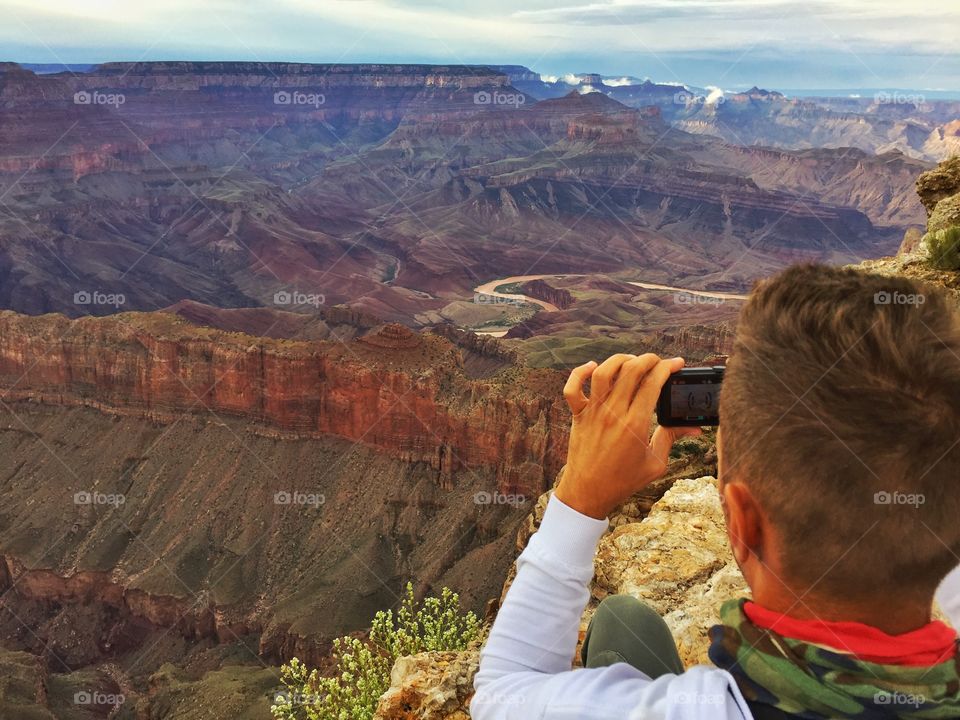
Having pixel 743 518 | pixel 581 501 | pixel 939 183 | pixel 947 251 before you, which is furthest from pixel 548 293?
pixel 743 518

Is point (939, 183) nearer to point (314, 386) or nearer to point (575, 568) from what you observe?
point (575, 568)

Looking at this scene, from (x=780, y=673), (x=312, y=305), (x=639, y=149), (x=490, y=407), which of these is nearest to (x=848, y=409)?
(x=780, y=673)

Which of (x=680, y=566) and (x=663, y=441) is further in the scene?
(x=680, y=566)

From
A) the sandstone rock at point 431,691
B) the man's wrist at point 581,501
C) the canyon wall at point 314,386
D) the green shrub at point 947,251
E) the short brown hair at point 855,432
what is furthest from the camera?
the canyon wall at point 314,386

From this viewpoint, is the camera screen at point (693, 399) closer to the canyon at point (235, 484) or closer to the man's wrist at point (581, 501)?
the man's wrist at point (581, 501)

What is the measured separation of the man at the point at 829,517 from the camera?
73.2 inches

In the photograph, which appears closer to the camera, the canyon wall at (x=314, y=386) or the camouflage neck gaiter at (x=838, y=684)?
the camouflage neck gaiter at (x=838, y=684)

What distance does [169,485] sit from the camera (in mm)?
A: 35250

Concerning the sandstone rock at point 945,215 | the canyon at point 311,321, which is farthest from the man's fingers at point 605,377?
the sandstone rock at point 945,215

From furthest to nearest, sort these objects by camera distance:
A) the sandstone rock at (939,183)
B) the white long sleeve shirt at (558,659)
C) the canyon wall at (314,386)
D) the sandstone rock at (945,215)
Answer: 1. the canyon wall at (314,386)
2. the sandstone rock at (939,183)
3. the sandstone rock at (945,215)
4. the white long sleeve shirt at (558,659)

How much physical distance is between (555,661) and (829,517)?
852mm

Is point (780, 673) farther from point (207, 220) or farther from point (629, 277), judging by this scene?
point (207, 220)

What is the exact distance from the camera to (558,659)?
2.27m

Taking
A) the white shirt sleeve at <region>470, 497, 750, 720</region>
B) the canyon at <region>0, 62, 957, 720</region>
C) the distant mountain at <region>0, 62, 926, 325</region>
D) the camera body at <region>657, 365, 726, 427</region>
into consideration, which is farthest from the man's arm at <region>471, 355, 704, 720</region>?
the distant mountain at <region>0, 62, 926, 325</region>
